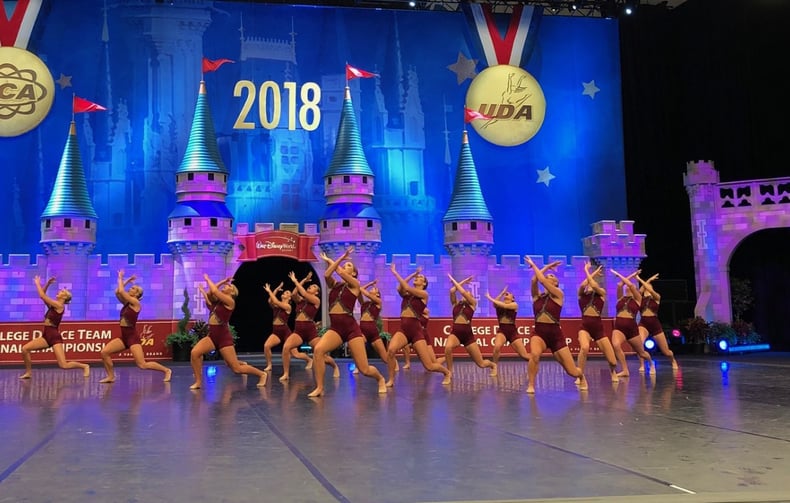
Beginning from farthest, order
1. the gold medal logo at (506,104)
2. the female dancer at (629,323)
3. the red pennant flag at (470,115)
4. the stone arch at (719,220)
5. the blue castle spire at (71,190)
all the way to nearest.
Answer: the gold medal logo at (506,104) < the red pennant flag at (470,115) < the stone arch at (719,220) < the blue castle spire at (71,190) < the female dancer at (629,323)

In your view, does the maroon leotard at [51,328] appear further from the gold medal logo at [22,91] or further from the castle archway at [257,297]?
the gold medal logo at [22,91]

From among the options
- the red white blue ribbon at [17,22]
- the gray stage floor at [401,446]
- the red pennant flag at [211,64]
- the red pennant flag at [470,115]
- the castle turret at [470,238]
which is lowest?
the gray stage floor at [401,446]

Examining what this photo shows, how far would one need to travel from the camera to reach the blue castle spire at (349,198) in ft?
73.7

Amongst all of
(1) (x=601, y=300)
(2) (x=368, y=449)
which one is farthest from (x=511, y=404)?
(1) (x=601, y=300)

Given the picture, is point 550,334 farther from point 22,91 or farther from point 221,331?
point 22,91

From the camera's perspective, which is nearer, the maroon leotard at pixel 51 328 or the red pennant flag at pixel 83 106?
the maroon leotard at pixel 51 328

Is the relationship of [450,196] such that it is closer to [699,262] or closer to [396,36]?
[396,36]

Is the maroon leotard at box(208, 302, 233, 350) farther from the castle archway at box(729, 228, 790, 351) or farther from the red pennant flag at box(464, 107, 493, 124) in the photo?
the castle archway at box(729, 228, 790, 351)

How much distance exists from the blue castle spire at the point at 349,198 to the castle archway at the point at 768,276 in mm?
12318

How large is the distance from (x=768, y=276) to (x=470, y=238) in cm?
1024

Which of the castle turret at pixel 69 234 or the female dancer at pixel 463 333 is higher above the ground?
the castle turret at pixel 69 234

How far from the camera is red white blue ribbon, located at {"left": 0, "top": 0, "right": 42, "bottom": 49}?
2373 cm

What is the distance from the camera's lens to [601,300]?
11.8 meters

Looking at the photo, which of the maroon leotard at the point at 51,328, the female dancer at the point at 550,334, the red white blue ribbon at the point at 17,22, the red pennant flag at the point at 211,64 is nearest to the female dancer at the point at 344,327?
the female dancer at the point at 550,334
